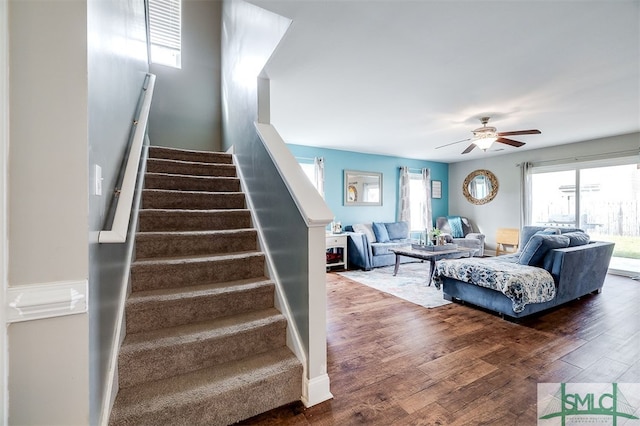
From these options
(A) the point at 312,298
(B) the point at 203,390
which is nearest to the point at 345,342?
(A) the point at 312,298

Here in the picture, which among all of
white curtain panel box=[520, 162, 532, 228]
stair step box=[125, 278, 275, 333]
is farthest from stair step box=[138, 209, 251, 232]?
white curtain panel box=[520, 162, 532, 228]

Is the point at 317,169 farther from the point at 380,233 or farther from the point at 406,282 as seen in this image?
the point at 406,282

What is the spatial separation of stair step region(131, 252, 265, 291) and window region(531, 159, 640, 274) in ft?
20.5

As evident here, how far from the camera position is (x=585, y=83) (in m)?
2.85

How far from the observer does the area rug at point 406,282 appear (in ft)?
11.9

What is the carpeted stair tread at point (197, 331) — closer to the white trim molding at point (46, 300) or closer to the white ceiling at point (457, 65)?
the white trim molding at point (46, 300)

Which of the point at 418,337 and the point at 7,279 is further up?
the point at 7,279

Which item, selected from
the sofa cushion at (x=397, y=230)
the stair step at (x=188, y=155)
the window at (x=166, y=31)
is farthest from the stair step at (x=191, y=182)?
the sofa cushion at (x=397, y=230)

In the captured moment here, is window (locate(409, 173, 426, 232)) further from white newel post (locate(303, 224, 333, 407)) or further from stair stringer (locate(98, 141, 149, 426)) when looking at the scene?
stair stringer (locate(98, 141, 149, 426))

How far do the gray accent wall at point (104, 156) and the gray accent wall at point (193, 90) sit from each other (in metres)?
2.51

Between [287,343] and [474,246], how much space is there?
5.78 meters

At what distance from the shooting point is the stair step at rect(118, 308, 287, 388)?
1.50 m

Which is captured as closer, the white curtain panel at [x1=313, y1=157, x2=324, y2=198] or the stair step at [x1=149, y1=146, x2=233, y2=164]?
the stair step at [x1=149, y1=146, x2=233, y2=164]

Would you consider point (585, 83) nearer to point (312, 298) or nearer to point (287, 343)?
point (312, 298)
